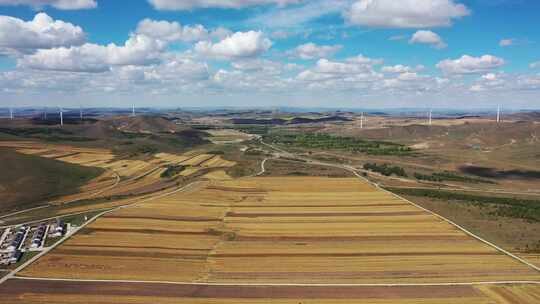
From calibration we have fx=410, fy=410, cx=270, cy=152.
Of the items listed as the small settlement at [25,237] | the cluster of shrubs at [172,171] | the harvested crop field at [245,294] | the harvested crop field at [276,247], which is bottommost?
the harvested crop field at [245,294]

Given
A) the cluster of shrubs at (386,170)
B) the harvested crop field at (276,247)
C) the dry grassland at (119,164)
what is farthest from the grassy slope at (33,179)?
the cluster of shrubs at (386,170)

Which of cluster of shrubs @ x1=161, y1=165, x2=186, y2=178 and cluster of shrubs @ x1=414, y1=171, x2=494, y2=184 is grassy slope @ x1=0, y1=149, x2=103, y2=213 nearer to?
cluster of shrubs @ x1=161, y1=165, x2=186, y2=178

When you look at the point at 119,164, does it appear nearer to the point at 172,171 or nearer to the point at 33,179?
the point at 172,171

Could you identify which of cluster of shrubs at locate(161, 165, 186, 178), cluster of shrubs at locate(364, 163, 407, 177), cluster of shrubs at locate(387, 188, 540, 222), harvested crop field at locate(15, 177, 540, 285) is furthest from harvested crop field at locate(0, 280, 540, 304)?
cluster of shrubs at locate(364, 163, 407, 177)

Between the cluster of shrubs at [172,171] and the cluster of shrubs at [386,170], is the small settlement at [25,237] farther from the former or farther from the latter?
the cluster of shrubs at [386,170]

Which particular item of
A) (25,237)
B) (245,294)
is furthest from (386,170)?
(25,237)

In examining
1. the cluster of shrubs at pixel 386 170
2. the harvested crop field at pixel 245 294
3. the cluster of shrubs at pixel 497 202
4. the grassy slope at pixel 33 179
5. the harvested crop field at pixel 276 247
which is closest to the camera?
the harvested crop field at pixel 245 294

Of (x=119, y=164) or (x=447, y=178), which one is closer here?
(x=447, y=178)
